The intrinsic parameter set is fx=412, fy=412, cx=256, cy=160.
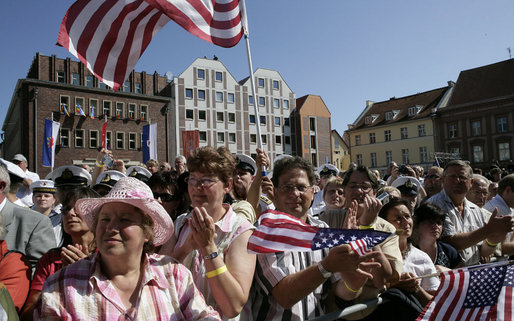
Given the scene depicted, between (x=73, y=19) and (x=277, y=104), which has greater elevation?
(x=277, y=104)

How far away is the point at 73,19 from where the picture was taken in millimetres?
4945

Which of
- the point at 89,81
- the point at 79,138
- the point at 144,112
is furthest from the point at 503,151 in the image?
the point at 89,81

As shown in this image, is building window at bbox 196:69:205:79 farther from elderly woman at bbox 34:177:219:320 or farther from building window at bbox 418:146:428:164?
elderly woman at bbox 34:177:219:320

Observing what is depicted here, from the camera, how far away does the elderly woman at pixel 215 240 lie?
2301 millimetres

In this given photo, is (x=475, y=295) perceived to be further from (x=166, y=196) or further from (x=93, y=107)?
(x=93, y=107)

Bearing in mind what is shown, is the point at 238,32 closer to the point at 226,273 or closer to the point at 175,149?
the point at 226,273

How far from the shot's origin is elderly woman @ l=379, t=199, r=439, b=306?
3305 mm

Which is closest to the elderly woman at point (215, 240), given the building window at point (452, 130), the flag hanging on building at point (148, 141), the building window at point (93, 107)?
the flag hanging on building at point (148, 141)

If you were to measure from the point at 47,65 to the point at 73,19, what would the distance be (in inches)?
1604

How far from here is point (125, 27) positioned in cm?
518

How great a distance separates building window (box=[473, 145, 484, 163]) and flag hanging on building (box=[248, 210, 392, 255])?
5386cm

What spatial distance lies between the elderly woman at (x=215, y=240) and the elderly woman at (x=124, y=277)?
0.16 metres

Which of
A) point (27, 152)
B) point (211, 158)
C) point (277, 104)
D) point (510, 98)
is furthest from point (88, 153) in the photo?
point (510, 98)

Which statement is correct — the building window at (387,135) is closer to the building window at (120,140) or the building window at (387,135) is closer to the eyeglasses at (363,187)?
the building window at (120,140)
